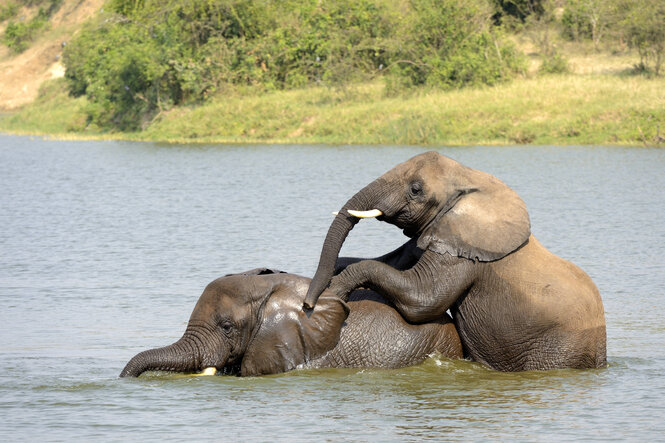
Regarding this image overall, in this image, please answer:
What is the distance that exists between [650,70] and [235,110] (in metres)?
14.1

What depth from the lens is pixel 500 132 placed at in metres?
32.2

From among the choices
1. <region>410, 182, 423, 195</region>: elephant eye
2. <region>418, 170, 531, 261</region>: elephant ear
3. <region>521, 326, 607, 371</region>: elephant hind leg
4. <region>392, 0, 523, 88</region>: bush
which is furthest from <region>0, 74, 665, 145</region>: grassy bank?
<region>410, 182, 423, 195</region>: elephant eye

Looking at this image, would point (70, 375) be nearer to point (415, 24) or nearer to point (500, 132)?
point (500, 132)

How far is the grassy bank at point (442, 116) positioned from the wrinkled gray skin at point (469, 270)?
2333cm

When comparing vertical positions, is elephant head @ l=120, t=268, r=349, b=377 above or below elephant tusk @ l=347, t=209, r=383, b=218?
below

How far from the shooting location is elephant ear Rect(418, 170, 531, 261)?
740 cm

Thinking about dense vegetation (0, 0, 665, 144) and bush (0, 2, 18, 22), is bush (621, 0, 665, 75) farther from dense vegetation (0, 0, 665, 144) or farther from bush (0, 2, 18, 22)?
bush (0, 2, 18, 22)

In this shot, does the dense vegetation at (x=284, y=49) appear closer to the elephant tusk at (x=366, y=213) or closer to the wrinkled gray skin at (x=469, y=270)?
the wrinkled gray skin at (x=469, y=270)

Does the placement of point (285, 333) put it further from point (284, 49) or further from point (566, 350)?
point (284, 49)

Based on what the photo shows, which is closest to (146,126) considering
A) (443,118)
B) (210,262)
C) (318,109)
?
(318,109)

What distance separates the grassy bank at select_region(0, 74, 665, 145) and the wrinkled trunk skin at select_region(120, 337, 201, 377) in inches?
954

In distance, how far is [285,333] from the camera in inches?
292

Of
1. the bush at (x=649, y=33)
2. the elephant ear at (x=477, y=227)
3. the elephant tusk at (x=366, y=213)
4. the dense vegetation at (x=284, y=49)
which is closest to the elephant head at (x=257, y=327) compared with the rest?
the elephant tusk at (x=366, y=213)

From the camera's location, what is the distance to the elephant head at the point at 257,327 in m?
7.36
